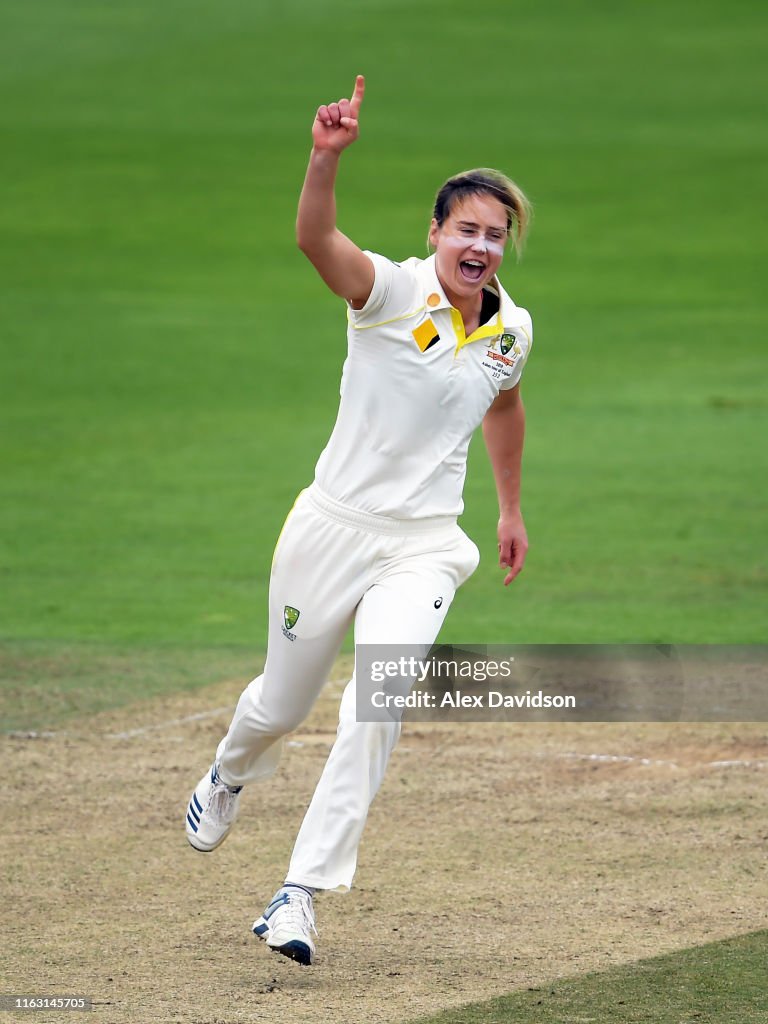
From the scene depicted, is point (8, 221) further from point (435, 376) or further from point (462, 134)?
point (435, 376)

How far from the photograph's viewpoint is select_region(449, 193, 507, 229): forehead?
226 inches

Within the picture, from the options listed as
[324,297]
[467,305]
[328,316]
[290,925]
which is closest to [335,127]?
[467,305]

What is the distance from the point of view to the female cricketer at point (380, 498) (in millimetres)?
5484

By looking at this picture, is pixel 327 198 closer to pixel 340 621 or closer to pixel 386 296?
pixel 386 296

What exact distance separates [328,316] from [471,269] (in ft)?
49.8

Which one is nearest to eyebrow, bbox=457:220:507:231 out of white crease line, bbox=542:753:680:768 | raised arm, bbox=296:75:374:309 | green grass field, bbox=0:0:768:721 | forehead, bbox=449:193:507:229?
forehead, bbox=449:193:507:229

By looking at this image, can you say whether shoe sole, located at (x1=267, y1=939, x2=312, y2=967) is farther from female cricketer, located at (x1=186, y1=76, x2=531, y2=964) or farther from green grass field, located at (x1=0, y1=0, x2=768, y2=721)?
green grass field, located at (x1=0, y1=0, x2=768, y2=721)

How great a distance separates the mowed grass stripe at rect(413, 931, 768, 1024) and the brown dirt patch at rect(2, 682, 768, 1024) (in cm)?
13

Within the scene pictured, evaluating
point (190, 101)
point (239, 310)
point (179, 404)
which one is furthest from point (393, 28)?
point (179, 404)

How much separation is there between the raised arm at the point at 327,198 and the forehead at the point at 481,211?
542 mm

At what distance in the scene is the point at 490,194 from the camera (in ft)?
19.1

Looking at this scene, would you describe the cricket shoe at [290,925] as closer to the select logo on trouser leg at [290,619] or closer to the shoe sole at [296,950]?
the shoe sole at [296,950]

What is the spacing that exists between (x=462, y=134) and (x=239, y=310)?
9090 millimetres

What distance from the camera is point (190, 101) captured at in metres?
30.7
